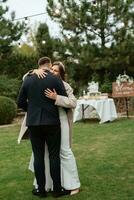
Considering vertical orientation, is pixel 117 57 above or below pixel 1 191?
above

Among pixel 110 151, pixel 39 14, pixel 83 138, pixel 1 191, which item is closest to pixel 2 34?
pixel 39 14

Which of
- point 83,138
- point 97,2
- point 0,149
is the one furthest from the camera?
point 97,2

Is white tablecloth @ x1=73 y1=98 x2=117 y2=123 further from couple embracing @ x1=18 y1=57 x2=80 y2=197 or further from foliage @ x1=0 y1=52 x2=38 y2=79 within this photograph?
foliage @ x1=0 y1=52 x2=38 y2=79

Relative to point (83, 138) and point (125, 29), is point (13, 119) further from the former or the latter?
point (125, 29)

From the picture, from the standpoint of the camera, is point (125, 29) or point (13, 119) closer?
point (13, 119)

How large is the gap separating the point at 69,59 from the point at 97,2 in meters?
2.83

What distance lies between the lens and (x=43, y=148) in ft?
15.5

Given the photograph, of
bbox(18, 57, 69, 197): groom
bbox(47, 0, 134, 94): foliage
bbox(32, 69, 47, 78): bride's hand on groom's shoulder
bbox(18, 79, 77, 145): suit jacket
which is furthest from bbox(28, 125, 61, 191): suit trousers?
bbox(47, 0, 134, 94): foliage

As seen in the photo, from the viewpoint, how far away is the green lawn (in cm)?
493

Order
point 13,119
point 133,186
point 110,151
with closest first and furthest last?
point 133,186 → point 110,151 → point 13,119

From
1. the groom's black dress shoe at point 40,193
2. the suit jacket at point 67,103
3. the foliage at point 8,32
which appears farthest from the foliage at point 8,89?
the groom's black dress shoe at point 40,193

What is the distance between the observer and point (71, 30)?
20469 millimetres

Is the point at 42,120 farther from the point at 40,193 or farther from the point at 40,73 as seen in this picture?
the point at 40,193

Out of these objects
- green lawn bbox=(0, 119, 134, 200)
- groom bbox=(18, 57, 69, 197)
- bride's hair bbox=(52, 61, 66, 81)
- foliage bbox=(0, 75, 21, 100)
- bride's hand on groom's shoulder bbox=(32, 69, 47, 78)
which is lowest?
green lawn bbox=(0, 119, 134, 200)
